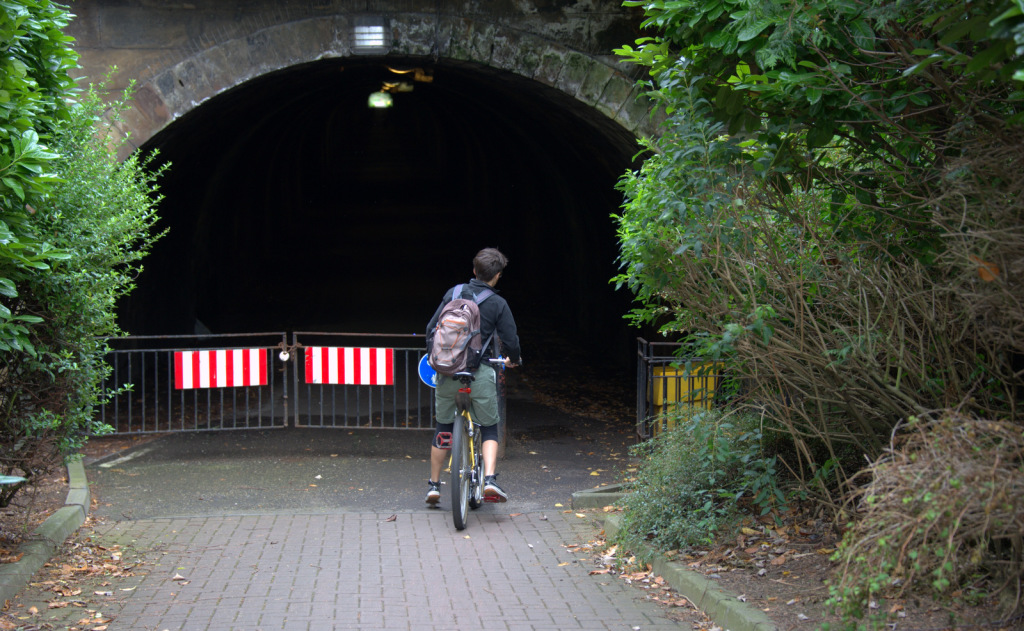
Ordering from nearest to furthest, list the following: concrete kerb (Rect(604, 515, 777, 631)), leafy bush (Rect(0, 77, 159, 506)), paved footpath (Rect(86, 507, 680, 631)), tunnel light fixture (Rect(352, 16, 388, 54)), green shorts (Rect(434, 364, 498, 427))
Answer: concrete kerb (Rect(604, 515, 777, 631))
paved footpath (Rect(86, 507, 680, 631))
leafy bush (Rect(0, 77, 159, 506))
green shorts (Rect(434, 364, 498, 427))
tunnel light fixture (Rect(352, 16, 388, 54))

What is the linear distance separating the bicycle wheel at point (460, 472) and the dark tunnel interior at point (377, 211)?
189 inches

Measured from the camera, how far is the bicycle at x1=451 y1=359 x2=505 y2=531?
6.15m

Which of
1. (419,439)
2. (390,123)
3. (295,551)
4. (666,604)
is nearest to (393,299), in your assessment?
(419,439)

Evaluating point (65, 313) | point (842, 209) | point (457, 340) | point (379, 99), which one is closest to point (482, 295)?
point (457, 340)

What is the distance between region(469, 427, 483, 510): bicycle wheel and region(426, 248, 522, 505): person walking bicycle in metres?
0.05

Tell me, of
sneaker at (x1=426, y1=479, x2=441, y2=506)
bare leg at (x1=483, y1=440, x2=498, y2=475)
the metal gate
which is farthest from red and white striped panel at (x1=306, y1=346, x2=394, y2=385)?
bare leg at (x1=483, y1=440, x2=498, y2=475)

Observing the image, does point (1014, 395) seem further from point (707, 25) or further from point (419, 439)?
point (419, 439)

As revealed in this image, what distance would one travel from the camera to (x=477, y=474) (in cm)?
674

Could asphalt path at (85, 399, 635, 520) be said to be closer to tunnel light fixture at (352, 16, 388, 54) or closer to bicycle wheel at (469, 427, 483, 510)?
bicycle wheel at (469, 427, 483, 510)

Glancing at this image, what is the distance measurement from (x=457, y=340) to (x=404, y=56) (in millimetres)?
4600

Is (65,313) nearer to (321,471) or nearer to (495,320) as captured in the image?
(495,320)

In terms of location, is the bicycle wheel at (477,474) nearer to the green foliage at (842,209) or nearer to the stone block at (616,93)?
the green foliage at (842,209)

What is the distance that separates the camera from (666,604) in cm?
488

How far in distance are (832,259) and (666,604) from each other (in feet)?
6.72
